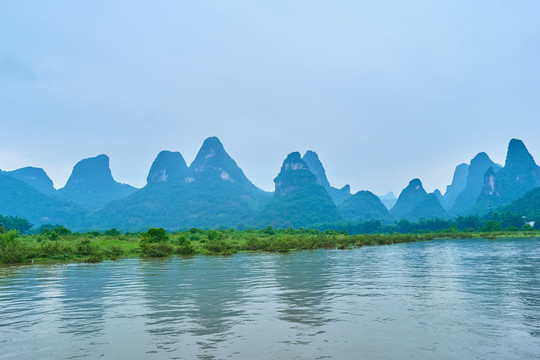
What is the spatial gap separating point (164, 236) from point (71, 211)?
549 ft

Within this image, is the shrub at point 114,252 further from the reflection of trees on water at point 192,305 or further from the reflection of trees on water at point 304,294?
the reflection of trees on water at point 304,294

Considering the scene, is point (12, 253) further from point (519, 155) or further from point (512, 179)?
point (519, 155)

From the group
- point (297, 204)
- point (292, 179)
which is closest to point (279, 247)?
point (297, 204)

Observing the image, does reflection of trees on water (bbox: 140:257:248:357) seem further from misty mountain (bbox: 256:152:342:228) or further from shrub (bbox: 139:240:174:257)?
misty mountain (bbox: 256:152:342:228)

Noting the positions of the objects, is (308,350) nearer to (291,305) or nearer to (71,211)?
(291,305)

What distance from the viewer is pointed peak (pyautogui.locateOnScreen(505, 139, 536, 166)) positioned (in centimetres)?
19168

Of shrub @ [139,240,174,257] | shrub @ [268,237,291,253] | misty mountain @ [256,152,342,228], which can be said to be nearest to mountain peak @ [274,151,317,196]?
misty mountain @ [256,152,342,228]

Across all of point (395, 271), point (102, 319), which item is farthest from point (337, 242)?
point (102, 319)

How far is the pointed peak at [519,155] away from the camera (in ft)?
629

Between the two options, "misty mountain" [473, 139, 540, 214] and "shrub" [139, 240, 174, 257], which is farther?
"misty mountain" [473, 139, 540, 214]

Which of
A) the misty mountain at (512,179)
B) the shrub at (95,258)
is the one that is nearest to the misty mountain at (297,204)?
the misty mountain at (512,179)

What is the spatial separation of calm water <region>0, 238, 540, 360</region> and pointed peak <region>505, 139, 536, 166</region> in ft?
673

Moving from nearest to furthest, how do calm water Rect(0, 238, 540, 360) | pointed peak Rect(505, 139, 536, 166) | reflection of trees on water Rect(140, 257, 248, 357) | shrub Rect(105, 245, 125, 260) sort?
calm water Rect(0, 238, 540, 360), reflection of trees on water Rect(140, 257, 248, 357), shrub Rect(105, 245, 125, 260), pointed peak Rect(505, 139, 536, 166)

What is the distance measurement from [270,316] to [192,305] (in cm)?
320
